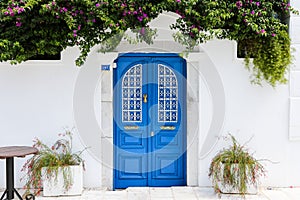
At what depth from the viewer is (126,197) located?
7297 mm

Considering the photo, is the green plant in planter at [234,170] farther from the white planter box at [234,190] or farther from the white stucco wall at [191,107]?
the white stucco wall at [191,107]

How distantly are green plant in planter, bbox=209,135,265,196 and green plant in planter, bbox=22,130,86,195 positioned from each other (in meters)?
2.21

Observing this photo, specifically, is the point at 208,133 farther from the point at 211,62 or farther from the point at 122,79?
the point at 122,79

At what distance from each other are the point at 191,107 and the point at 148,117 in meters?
0.76

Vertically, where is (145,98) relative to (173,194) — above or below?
above

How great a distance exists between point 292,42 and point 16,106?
15.5 ft

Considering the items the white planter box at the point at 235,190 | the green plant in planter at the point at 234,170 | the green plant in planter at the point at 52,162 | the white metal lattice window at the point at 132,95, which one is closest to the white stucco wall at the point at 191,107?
the green plant in planter at the point at 52,162

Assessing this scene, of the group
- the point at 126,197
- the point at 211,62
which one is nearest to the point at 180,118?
the point at 211,62

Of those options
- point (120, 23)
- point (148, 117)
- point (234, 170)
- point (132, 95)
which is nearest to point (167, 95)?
point (148, 117)

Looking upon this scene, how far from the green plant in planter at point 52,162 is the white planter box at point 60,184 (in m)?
0.05

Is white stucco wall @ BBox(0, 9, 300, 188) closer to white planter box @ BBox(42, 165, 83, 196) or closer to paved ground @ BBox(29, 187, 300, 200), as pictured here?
paved ground @ BBox(29, 187, 300, 200)

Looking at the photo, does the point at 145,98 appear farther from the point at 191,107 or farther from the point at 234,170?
the point at 234,170

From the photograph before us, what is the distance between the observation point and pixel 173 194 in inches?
293

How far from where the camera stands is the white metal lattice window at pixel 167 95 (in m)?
7.91
